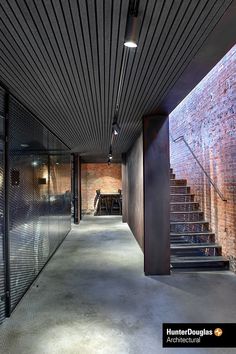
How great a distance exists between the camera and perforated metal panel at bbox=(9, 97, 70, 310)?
3.45m

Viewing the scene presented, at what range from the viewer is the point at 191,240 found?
5.98 metres

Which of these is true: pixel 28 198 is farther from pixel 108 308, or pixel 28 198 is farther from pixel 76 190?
pixel 76 190

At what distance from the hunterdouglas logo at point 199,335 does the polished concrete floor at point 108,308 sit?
0.08 metres

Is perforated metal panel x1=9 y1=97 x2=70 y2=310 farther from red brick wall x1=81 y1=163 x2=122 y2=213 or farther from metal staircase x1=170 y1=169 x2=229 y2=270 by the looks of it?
red brick wall x1=81 y1=163 x2=122 y2=213

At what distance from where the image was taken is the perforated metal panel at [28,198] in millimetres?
3449

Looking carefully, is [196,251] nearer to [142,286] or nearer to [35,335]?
[142,286]

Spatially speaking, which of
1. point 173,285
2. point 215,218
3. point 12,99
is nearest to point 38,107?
point 12,99

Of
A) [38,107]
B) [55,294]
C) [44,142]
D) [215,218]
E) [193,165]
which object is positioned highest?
[38,107]

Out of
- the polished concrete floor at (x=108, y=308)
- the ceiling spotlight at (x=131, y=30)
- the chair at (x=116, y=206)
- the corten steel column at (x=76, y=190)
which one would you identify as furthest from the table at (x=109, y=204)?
the ceiling spotlight at (x=131, y=30)

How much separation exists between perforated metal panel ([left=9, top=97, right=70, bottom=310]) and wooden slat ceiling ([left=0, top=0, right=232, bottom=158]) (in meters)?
0.51

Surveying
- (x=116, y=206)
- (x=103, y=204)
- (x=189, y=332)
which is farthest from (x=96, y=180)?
(x=189, y=332)

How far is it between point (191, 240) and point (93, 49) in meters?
4.69

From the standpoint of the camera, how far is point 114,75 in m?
3.03

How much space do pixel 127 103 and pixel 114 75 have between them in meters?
1.10
